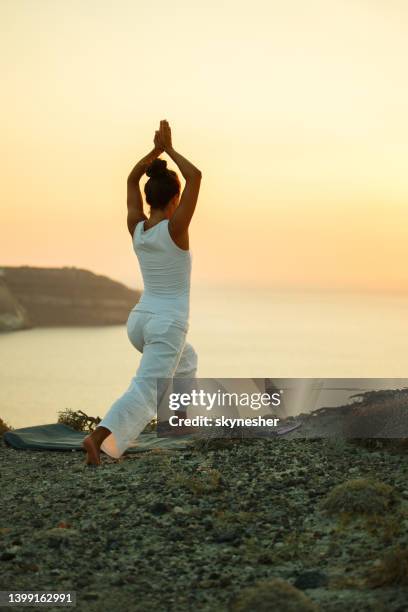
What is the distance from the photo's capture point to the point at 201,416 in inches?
297

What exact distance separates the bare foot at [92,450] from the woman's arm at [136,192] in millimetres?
1689

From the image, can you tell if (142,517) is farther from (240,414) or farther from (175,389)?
(240,414)

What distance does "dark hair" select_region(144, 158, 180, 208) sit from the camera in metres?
6.63

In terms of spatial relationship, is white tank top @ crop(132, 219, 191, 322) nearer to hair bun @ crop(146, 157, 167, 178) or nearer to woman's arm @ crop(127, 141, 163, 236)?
woman's arm @ crop(127, 141, 163, 236)

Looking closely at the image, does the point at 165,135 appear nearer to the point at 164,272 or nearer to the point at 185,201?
the point at 185,201

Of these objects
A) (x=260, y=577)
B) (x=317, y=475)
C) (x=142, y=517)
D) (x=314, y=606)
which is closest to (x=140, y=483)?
(x=142, y=517)

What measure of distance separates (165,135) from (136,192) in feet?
1.79

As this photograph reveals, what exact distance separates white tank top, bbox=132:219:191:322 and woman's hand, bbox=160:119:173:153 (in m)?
0.60

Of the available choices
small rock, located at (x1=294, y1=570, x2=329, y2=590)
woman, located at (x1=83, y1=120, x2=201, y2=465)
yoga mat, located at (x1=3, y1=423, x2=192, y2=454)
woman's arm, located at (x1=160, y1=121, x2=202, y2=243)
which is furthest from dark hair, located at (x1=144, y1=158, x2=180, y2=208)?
→ small rock, located at (x1=294, y1=570, x2=329, y2=590)

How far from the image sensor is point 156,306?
6.68 metres

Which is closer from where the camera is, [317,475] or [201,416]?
[317,475]

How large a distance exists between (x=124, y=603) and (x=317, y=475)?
2.28m

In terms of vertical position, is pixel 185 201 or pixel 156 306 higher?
pixel 185 201

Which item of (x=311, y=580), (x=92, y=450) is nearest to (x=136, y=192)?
(x=92, y=450)
